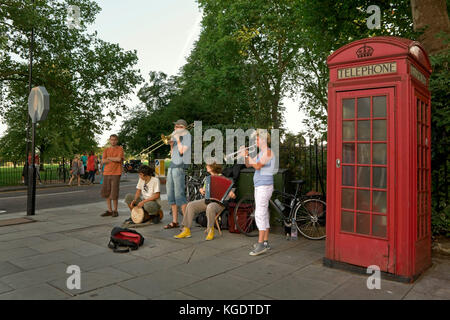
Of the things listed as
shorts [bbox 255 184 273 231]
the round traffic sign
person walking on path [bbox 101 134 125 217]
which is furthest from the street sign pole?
shorts [bbox 255 184 273 231]

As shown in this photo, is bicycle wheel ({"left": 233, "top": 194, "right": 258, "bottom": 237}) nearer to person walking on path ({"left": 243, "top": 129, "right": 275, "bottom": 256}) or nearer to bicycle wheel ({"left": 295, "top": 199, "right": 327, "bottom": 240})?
bicycle wheel ({"left": 295, "top": 199, "right": 327, "bottom": 240})

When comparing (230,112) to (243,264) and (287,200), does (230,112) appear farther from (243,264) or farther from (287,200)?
(243,264)

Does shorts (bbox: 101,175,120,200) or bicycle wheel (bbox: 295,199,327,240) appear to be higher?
shorts (bbox: 101,175,120,200)

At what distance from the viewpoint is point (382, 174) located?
168 inches

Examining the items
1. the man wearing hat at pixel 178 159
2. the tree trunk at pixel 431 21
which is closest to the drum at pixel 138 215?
the man wearing hat at pixel 178 159

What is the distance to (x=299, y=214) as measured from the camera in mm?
6441

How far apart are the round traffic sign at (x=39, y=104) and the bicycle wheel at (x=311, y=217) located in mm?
6243

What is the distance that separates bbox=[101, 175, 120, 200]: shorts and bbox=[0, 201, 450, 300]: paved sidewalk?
1.98 m

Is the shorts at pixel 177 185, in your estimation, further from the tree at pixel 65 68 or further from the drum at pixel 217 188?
the tree at pixel 65 68

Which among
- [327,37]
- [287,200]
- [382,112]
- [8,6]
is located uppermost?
[8,6]

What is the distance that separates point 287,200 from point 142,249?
280 centimetres

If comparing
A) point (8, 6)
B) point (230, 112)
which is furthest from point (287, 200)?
point (230, 112)

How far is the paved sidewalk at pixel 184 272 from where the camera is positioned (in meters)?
3.71

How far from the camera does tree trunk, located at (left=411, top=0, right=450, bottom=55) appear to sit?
727cm
